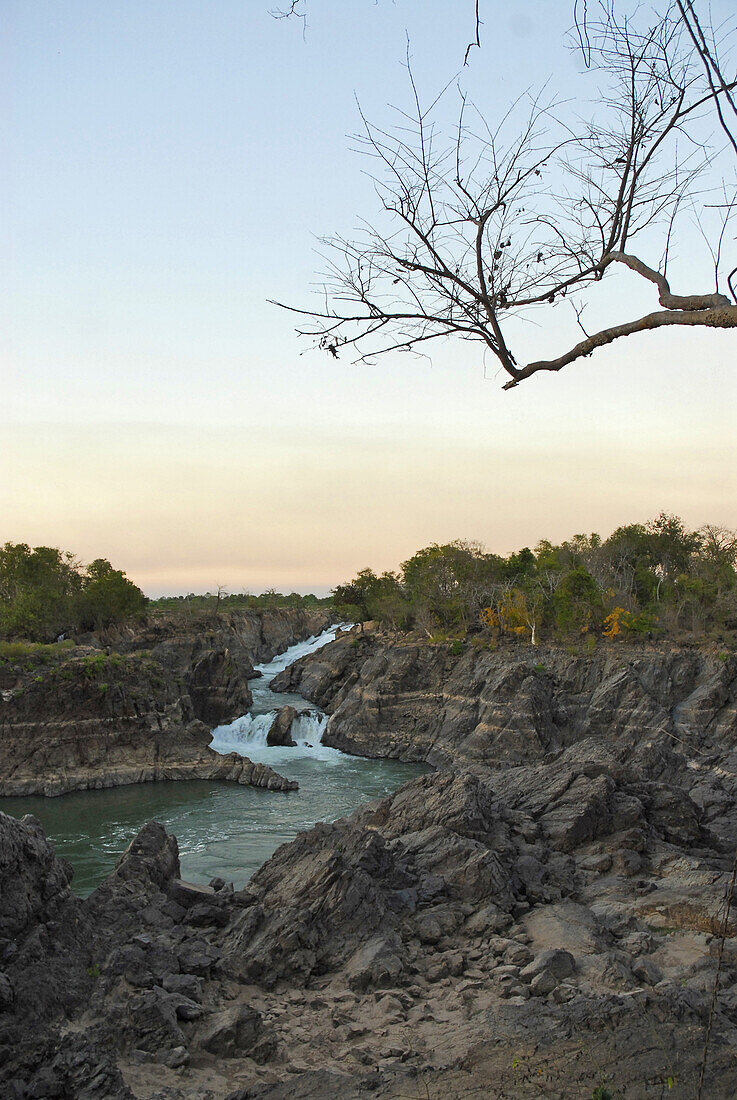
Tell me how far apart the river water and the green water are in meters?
0.03

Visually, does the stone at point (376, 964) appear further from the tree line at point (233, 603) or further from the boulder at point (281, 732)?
the tree line at point (233, 603)

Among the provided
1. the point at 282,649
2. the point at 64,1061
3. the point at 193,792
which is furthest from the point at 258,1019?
the point at 282,649

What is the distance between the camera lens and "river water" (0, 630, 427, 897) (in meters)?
19.4

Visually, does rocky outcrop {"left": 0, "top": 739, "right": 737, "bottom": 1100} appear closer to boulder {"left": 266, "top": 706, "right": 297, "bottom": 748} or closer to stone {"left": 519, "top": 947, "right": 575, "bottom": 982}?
stone {"left": 519, "top": 947, "right": 575, "bottom": 982}

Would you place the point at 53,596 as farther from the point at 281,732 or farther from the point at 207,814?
the point at 207,814

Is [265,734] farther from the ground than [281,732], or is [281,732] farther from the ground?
[281,732]

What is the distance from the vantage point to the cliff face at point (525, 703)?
2841 centimetres

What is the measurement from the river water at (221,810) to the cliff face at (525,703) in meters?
1.88

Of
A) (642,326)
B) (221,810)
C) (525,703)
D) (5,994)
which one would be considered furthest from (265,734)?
(642,326)

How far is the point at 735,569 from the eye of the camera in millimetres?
43688

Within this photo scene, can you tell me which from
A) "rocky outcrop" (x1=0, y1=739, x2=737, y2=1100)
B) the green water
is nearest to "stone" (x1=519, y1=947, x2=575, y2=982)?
"rocky outcrop" (x1=0, y1=739, x2=737, y2=1100)

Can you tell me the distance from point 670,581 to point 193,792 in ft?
103

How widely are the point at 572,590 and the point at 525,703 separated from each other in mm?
9872

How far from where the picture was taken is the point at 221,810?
2447 cm
